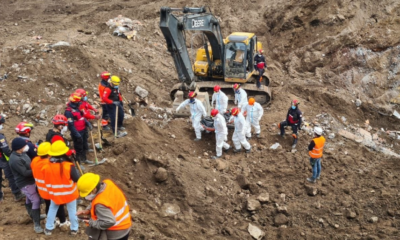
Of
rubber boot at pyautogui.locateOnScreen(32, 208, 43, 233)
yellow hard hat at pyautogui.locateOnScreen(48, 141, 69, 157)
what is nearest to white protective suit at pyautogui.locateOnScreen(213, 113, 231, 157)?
yellow hard hat at pyautogui.locateOnScreen(48, 141, 69, 157)

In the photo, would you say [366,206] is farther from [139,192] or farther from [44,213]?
[44,213]

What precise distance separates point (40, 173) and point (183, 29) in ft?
20.8

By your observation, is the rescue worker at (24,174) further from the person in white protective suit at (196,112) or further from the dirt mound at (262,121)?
the person in white protective suit at (196,112)

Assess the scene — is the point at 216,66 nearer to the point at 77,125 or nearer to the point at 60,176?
the point at 77,125

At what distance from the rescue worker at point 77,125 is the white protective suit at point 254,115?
4.56 metres

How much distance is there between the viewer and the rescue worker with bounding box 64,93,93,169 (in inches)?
305

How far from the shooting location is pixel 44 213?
21.7ft

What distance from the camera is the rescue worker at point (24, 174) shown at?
5.69 m

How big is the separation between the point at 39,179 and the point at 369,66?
13031 mm

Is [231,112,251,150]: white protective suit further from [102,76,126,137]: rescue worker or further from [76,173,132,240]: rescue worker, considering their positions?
[76,173,132,240]: rescue worker

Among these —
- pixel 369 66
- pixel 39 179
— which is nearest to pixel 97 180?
pixel 39 179

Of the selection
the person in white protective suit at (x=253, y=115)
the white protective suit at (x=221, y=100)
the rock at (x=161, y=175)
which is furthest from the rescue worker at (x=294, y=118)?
the rock at (x=161, y=175)

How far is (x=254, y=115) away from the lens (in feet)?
33.9

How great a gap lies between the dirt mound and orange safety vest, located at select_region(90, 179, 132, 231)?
68.4 inches
